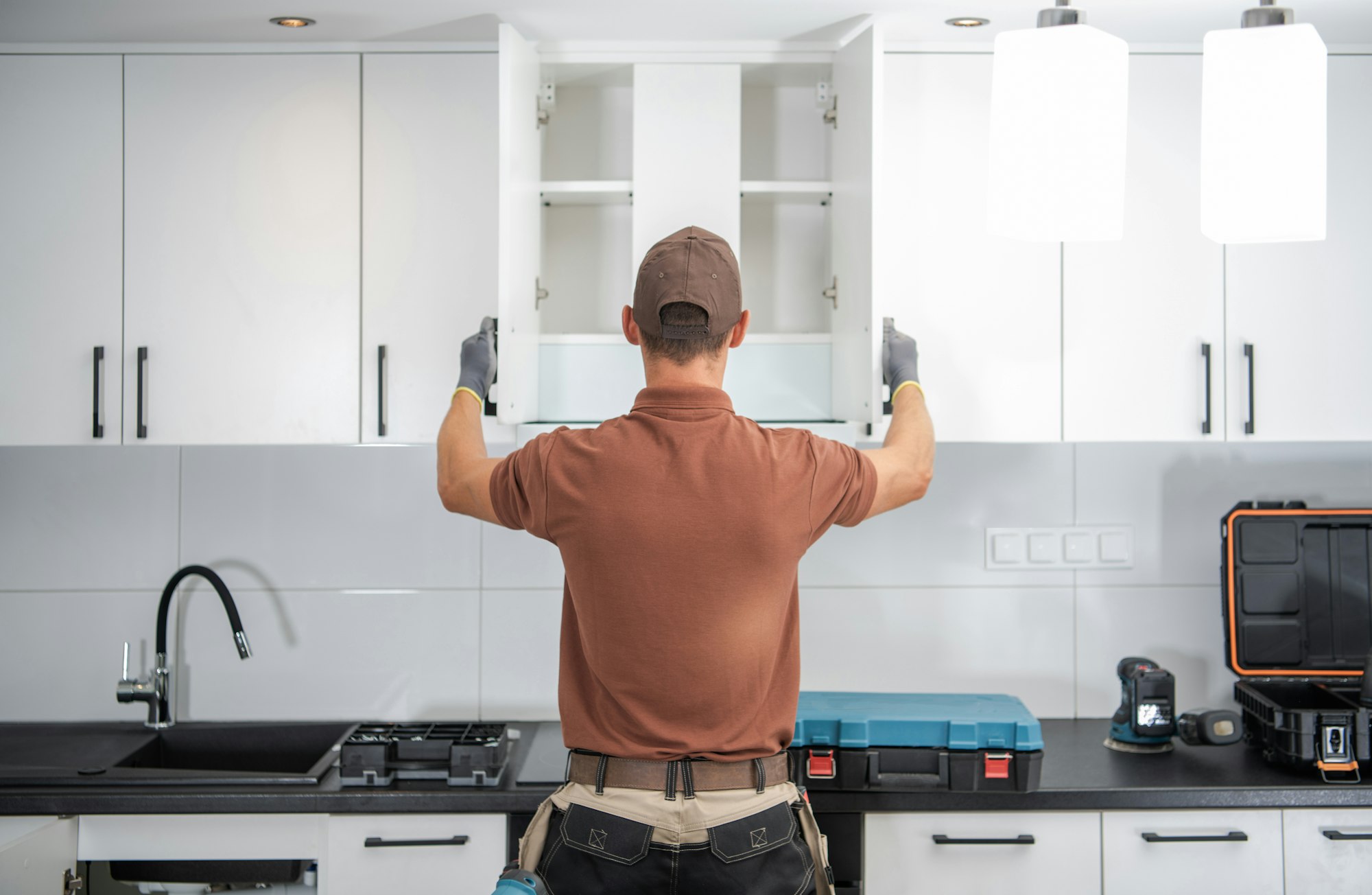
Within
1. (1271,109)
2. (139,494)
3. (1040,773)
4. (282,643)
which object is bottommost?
(1040,773)

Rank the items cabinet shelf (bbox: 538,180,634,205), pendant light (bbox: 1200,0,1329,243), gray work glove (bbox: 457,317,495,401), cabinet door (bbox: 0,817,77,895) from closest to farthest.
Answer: pendant light (bbox: 1200,0,1329,243)
cabinet door (bbox: 0,817,77,895)
gray work glove (bbox: 457,317,495,401)
cabinet shelf (bbox: 538,180,634,205)

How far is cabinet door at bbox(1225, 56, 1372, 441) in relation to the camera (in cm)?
209

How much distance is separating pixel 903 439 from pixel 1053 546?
920 mm

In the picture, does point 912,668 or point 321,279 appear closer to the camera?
point 321,279

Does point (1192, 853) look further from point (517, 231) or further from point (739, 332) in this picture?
point (517, 231)

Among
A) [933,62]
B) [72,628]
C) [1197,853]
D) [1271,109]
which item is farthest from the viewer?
[72,628]

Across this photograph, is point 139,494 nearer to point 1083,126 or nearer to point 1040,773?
point 1040,773

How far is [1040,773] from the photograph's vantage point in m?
2.01

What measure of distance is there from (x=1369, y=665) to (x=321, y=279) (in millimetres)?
2204

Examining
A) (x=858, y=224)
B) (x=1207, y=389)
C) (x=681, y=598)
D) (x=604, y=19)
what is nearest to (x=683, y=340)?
(x=681, y=598)

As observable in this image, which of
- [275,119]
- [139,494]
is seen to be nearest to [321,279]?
[275,119]

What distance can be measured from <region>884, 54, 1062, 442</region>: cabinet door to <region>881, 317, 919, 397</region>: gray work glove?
16cm

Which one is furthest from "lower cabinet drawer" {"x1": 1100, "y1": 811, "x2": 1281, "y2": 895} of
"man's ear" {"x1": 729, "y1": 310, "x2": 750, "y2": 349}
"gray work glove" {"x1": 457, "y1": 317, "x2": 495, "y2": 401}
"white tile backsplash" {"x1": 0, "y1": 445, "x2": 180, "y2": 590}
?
"white tile backsplash" {"x1": 0, "y1": 445, "x2": 180, "y2": 590}

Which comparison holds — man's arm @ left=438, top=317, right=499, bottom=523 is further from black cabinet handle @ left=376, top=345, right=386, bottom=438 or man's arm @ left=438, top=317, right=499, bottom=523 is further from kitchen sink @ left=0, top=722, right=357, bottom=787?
A: kitchen sink @ left=0, top=722, right=357, bottom=787
